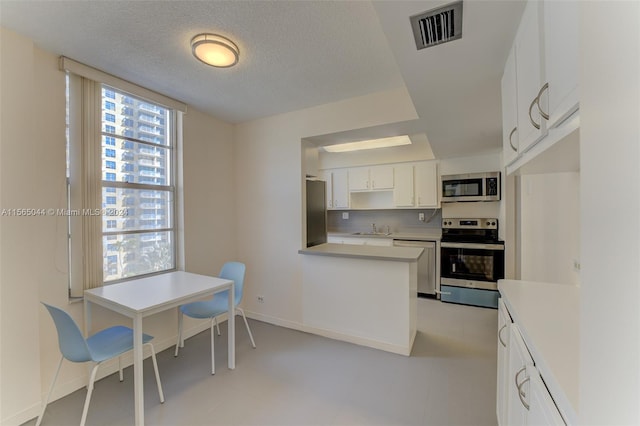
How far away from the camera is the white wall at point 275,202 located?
10.1 feet

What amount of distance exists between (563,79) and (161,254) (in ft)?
10.8

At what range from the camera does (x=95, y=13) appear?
1598mm

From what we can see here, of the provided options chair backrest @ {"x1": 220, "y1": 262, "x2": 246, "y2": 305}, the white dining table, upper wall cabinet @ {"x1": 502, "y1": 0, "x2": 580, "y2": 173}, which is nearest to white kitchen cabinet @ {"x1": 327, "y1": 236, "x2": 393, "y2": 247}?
chair backrest @ {"x1": 220, "y1": 262, "x2": 246, "y2": 305}

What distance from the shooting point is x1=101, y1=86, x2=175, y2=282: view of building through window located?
2404mm

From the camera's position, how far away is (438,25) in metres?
1.27

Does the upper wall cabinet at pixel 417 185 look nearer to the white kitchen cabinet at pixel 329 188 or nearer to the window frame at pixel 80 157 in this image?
the white kitchen cabinet at pixel 329 188

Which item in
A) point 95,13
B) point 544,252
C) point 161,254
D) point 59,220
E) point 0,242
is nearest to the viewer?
point 95,13

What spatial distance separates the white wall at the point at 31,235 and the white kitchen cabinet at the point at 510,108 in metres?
3.09

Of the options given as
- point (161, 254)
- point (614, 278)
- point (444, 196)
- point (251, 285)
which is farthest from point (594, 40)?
point (444, 196)

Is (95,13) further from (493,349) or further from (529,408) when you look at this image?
(493,349)

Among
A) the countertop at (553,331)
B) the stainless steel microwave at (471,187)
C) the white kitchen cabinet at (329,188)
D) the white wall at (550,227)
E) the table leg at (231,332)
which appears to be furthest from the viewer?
the white kitchen cabinet at (329,188)

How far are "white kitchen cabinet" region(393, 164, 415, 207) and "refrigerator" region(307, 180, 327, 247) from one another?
1714 mm

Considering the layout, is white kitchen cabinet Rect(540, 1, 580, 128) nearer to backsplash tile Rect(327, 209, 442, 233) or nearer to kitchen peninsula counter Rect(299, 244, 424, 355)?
kitchen peninsula counter Rect(299, 244, 424, 355)

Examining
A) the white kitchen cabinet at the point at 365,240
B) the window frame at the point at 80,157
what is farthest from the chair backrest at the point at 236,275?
the white kitchen cabinet at the point at 365,240
